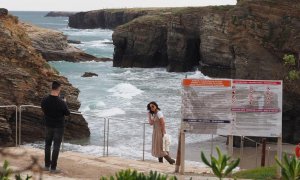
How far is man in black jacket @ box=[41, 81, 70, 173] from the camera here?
10383 millimetres

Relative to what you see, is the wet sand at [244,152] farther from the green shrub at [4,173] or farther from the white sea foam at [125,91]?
the white sea foam at [125,91]

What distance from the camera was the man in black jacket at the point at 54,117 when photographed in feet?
34.1

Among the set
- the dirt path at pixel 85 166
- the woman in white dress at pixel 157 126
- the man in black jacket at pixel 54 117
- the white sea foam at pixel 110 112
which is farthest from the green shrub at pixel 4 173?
the white sea foam at pixel 110 112

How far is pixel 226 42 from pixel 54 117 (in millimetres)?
42610

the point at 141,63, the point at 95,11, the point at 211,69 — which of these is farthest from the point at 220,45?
the point at 95,11

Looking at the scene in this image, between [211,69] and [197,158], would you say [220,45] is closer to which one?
[211,69]

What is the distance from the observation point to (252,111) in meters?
10.4

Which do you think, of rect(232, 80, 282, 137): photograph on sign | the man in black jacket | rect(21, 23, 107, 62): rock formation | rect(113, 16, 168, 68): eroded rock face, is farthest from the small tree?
rect(21, 23, 107, 62): rock formation

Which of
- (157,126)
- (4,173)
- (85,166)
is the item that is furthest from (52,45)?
(4,173)

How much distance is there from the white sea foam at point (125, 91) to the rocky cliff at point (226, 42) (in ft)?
26.1

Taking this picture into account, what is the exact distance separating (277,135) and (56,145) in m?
3.92

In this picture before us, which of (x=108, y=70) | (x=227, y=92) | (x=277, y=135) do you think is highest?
(x=227, y=92)

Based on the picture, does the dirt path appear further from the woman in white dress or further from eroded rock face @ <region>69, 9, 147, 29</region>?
eroded rock face @ <region>69, 9, 147, 29</region>

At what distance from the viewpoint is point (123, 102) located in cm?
3819
